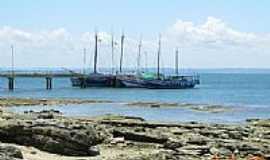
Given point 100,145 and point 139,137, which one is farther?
point 139,137

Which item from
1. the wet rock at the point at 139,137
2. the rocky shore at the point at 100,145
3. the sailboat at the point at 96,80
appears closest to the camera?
the rocky shore at the point at 100,145

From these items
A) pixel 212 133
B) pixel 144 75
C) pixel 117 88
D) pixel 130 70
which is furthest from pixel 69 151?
pixel 130 70

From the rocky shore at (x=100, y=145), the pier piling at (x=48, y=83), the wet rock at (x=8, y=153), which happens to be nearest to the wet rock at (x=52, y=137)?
the rocky shore at (x=100, y=145)

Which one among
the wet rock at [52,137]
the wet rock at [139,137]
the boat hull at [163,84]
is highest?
the wet rock at [52,137]

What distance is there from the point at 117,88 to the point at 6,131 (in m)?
120

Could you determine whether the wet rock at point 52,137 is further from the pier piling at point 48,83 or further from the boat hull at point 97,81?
the boat hull at point 97,81

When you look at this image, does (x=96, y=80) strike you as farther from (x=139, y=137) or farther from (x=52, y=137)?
(x=52, y=137)

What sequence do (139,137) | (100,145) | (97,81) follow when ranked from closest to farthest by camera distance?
(100,145), (139,137), (97,81)

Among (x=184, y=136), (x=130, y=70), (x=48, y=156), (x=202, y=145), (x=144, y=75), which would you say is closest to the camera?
(x=48, y=156)

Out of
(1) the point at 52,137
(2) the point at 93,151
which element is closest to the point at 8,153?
(1) the point at 52,137

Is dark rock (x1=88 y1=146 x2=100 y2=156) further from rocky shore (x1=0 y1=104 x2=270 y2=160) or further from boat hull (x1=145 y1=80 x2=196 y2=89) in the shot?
boat hull (x1=145 y1=80 x2=196 y2=89)

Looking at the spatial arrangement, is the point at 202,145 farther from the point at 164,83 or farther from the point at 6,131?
the point at 164,83

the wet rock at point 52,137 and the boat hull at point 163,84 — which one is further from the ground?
the wet rock at point 52,137

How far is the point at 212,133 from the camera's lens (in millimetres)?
37844
